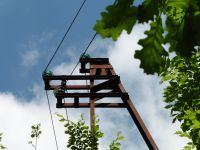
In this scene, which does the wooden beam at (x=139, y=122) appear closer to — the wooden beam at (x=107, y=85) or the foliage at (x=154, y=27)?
the wooden beam at (x=107, y=85)

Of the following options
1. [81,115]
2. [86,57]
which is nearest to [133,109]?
[86,57]

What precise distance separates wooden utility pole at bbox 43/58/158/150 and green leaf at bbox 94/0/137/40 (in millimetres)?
8834

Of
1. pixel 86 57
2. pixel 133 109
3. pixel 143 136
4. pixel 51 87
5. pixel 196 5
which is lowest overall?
pixel 196 5

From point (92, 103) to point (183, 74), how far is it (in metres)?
4.91

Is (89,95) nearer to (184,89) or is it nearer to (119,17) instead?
(184,89)

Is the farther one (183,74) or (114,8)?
(183,74)

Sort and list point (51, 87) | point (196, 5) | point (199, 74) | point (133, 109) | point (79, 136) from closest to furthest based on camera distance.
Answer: point (196, 5), point (199, 74), point (79, 136), point (133, 109), point (51, 87)

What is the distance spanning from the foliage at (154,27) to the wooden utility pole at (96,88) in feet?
29.0

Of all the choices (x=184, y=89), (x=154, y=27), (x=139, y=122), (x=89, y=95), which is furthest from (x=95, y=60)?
(x=154, y=27)

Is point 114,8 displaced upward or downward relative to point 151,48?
upward

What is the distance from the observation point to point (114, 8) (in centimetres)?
106

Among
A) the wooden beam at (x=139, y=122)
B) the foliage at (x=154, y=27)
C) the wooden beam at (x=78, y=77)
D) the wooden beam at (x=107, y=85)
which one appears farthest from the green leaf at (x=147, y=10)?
the wooden beam at (x=78, y=77)

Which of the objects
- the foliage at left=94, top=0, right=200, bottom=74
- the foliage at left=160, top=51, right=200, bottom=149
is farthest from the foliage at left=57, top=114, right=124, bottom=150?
the foliage at left=94, top=0, right=200, bottom=74

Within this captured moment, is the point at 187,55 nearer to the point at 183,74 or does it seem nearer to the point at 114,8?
the point at 114,8
